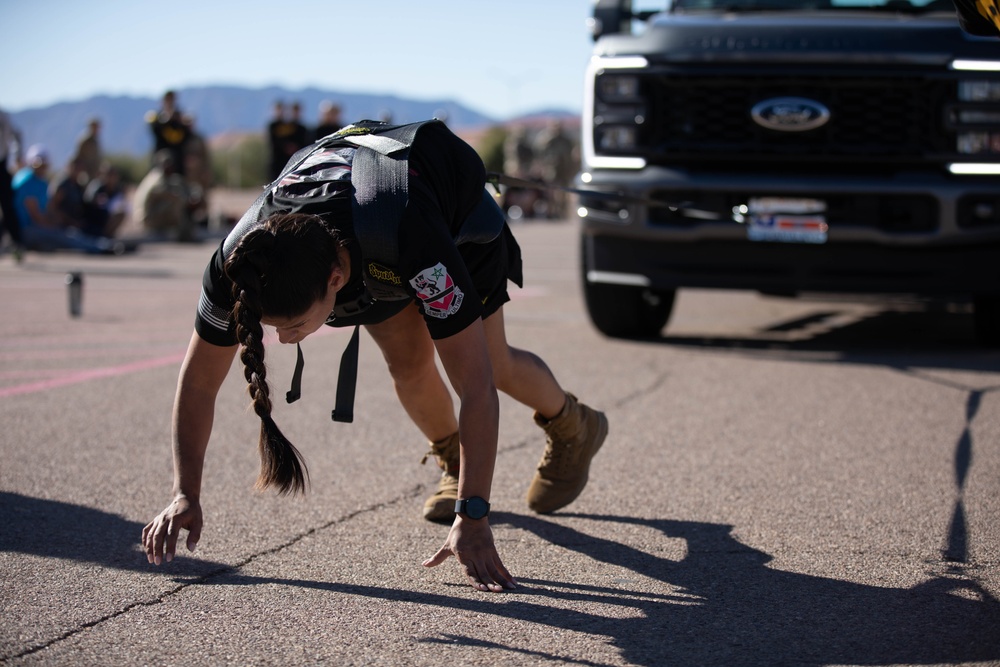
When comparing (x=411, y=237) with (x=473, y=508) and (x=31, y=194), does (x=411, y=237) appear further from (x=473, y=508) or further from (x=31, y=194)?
(x=31, y=194)

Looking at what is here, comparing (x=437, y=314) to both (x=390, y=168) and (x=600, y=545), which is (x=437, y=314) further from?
(x=600, y=545)

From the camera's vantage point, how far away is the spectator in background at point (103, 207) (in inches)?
647

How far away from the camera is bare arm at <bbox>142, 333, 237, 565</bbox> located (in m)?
3.01

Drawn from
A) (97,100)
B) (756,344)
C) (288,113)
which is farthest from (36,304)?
(97,100)

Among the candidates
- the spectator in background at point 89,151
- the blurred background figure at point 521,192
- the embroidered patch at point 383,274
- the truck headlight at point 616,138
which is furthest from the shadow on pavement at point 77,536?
the blurred background figure at point 521,192

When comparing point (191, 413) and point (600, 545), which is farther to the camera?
point (600, 545)

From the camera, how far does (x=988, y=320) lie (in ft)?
23.1

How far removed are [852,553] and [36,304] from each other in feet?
25.3

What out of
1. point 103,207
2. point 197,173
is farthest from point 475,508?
point 197,173

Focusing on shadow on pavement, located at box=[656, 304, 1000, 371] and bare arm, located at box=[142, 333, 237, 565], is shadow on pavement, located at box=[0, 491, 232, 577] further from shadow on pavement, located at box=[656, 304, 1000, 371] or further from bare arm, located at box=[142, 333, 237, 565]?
shadow on pavement, located at box=[656, 304, 1000, 371]

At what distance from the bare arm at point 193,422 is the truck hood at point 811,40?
4330 mm

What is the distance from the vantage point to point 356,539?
3.62 meters

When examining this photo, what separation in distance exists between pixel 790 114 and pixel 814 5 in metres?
1.11

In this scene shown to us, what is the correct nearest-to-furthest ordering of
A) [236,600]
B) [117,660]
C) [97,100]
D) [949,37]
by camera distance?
[117,660]
[236,600]
[949,37]
[97,100]
